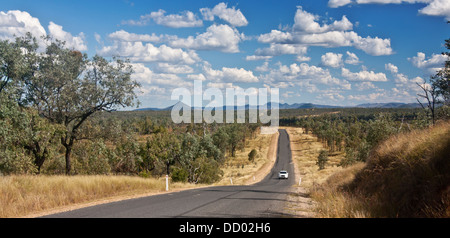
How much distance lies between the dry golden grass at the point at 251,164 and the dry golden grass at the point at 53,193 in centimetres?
3189

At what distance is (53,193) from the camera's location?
11648mm

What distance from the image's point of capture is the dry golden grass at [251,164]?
187ft

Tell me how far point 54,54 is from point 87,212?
17.5 meters

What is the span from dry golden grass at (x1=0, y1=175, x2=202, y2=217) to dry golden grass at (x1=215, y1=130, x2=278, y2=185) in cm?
3189

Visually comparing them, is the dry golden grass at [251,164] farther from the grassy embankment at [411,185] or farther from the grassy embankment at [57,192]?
the grassy embankment at [411,185]

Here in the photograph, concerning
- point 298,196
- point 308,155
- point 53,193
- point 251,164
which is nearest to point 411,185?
point 298,196

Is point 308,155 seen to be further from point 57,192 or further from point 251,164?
point 57,192

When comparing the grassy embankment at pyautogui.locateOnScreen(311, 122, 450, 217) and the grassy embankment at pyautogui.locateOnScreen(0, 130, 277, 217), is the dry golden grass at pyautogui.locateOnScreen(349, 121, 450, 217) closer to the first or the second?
the grassy embankment at pyautogui.locateOnScreen(311, 122, 450, 217)

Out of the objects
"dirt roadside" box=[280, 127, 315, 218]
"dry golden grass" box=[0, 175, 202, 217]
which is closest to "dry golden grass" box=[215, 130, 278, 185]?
"dirt roadside" box=[280, 127, 315, 218]

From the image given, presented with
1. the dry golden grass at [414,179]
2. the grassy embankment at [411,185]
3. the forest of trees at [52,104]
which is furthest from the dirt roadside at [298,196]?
the forest of trees at [52,104]
